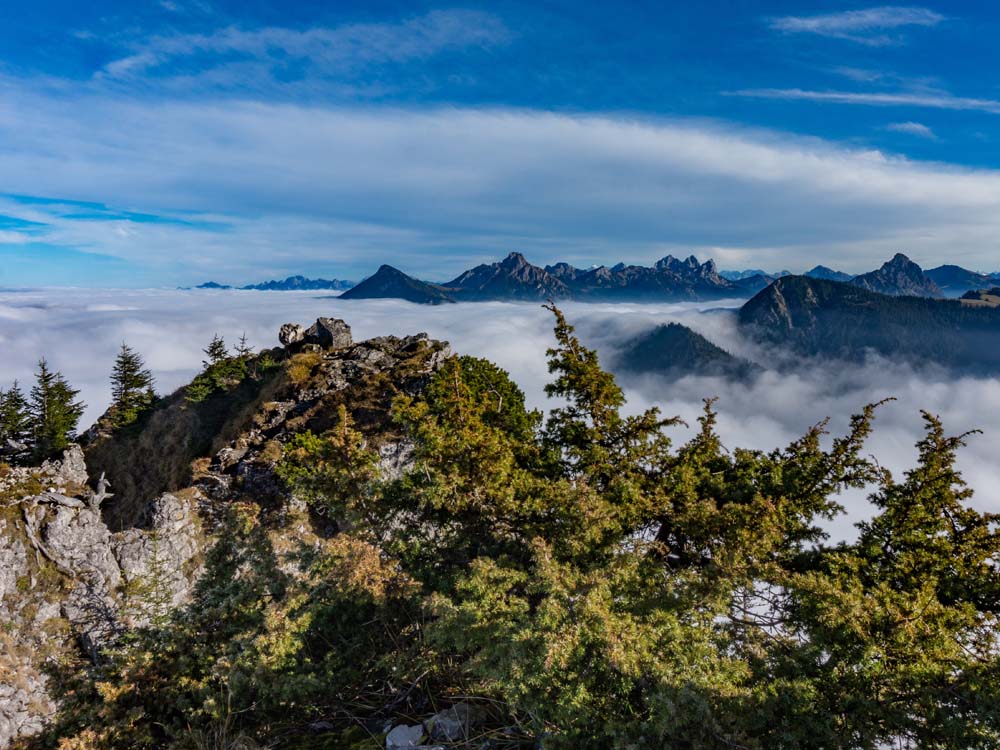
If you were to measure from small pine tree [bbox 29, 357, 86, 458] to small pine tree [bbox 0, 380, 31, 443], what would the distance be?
604mm

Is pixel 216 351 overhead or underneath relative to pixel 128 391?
overhead

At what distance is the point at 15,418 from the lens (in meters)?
57.1

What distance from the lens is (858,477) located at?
15.9 metres

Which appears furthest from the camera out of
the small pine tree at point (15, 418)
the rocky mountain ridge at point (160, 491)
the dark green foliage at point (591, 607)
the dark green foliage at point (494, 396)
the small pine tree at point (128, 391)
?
the small pine tree at point (128, 391)

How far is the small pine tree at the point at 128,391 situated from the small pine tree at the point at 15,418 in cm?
798

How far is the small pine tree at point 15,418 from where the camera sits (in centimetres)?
5684

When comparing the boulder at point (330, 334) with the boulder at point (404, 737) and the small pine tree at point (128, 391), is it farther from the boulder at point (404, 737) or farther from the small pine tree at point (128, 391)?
the boulder at point (404, 737)

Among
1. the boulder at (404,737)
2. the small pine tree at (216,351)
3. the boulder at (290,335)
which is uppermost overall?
the boulder at (290,335)

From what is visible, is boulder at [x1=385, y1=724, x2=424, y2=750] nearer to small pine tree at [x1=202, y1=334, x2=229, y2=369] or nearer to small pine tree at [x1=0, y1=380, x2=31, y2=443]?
small pine tree at [x1=202, y1=334, x2=229, y2=369]

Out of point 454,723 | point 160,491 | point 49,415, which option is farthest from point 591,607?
point 49,415

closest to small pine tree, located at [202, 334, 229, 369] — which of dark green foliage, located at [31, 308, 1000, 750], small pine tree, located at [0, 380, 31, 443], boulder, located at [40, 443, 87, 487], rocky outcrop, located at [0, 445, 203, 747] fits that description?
boulder, located at [40, 443, 87, 487]

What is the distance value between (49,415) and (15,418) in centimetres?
328

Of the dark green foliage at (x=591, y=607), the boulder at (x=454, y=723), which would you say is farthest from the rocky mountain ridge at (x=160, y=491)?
the boulder at (x=454, y=723)

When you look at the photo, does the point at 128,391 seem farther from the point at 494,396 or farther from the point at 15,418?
the point at 494,396
